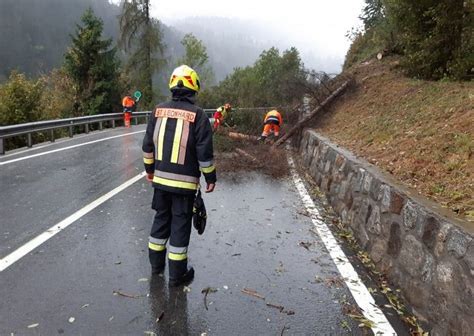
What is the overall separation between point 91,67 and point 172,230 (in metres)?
29.1

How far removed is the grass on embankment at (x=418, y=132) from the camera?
4613 millimetres

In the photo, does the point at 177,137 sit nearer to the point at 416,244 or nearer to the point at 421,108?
the point at 416,244

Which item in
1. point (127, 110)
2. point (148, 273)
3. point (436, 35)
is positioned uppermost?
point (436, 35)

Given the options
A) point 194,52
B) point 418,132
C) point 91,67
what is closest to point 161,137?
point 418,132

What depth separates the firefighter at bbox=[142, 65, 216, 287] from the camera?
163 inches

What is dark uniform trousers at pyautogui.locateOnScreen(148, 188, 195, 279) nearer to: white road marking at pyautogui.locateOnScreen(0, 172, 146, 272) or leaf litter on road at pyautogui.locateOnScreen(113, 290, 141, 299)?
leaf litter on road at pyautogui.locateOnScreen(113, 290, 141, 299)

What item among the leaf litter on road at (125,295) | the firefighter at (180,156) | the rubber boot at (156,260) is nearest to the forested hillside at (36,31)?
the firefighter at (180,156)

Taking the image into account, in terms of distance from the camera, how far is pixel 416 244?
390 centimetres

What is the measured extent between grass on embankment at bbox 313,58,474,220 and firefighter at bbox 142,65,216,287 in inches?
96.5

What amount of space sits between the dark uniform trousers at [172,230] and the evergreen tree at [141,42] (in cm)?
3323

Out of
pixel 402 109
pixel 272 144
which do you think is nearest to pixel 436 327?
pixel 402 109

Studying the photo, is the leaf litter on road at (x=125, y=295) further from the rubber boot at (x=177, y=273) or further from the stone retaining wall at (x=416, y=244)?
the stone retaining wall at (x=416, y=244)

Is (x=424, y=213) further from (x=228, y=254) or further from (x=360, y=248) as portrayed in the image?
(x=228, y=254)

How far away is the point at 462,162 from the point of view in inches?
189
